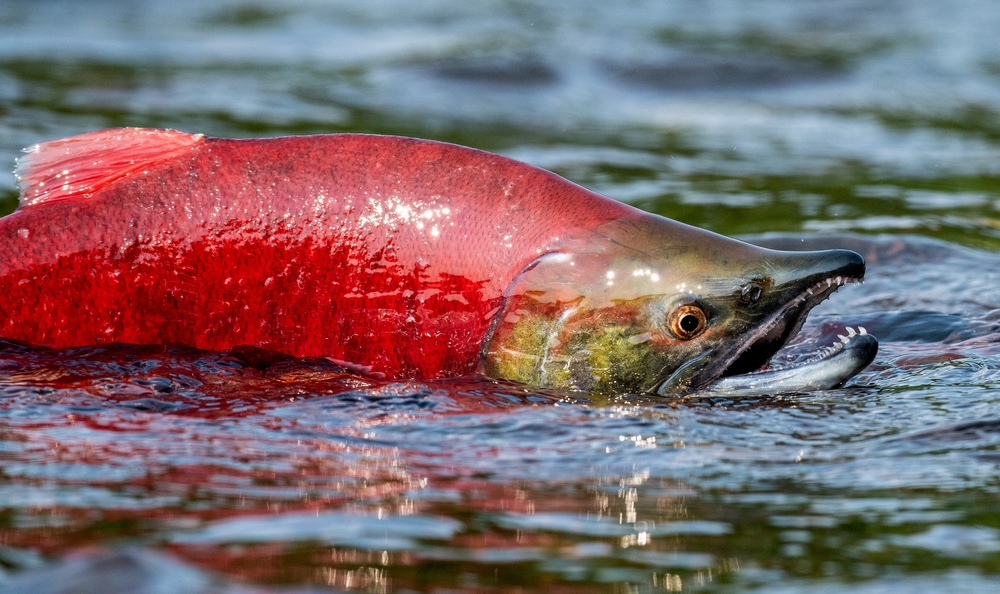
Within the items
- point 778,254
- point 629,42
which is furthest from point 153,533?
point 629,42

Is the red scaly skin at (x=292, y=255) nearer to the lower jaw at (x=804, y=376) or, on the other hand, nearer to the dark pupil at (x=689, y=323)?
the dark pupil at (x=689, y=323)

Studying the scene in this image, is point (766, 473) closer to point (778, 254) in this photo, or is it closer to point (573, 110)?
point (778, 254)

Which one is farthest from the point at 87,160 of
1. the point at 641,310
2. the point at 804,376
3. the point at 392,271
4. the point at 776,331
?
the point at 804,376

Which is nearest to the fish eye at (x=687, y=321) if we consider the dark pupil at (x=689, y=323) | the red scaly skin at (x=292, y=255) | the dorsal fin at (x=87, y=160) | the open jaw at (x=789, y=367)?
the dark pupil at (x=689, y=323)

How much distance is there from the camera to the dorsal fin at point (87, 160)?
3.92 m

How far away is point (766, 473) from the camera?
3.28m

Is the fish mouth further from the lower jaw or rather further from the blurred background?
the blurred background

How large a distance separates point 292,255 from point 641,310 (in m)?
1.01

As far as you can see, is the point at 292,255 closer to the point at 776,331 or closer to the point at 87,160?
the point at 87,160

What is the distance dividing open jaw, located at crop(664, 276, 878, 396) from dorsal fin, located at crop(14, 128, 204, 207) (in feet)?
5.53

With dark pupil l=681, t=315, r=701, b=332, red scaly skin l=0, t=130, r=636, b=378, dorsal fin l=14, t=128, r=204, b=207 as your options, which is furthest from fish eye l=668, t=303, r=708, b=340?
dorsal fin l=14, t=128, r=204, b=207

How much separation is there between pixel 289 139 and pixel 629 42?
914cm

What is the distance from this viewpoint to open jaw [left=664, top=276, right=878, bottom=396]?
3.82 meters

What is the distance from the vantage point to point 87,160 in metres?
3.93
